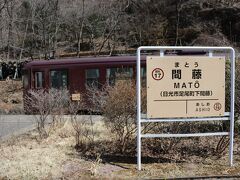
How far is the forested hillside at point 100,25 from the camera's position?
34906 mm

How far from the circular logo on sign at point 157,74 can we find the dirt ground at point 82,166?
1.45 meters

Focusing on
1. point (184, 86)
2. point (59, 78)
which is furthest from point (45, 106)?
point (59, 78)

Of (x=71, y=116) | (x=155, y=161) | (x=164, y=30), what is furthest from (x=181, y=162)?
(x=164, y=30)

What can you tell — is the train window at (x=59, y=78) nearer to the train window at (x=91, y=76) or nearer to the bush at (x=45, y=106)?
the train window at (x=91, y=76)

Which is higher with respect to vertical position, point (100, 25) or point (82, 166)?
point (100, 25)

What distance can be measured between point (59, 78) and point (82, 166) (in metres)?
10.9

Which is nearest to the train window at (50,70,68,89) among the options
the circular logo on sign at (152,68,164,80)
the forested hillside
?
the circular logo on sign at (152,68,164,80)

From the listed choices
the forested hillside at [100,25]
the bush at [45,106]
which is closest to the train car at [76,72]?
the bush at [45,106]

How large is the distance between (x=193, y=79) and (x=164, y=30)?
29.9 m

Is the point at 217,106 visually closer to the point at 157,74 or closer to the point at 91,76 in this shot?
the point at 157,74

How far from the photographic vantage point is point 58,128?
389 inches

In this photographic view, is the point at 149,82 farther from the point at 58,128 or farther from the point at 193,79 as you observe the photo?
the point at 58,128

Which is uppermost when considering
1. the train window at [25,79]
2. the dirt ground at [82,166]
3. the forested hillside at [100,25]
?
the forested hillside at [100,25]

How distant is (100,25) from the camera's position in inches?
1422
